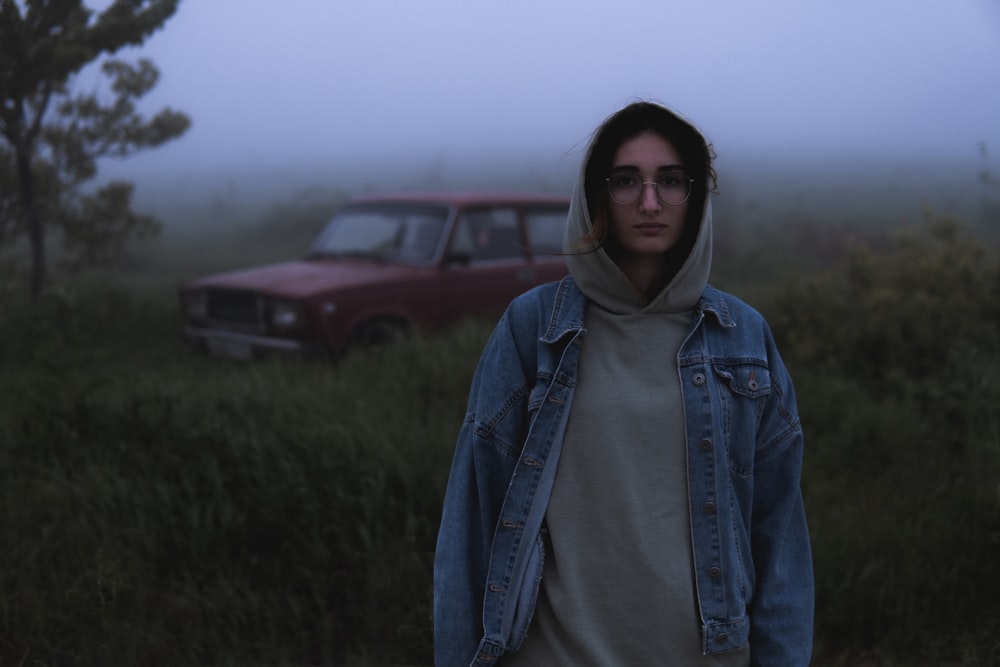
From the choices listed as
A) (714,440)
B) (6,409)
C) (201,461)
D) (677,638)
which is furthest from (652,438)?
(6,409)

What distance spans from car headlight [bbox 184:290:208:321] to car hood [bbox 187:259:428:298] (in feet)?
0.24

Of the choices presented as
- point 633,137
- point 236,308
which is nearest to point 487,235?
point 236,308

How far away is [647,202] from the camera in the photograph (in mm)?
1839

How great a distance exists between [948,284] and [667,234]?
549 cm

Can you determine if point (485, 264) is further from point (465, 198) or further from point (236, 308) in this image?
point (236, 308)

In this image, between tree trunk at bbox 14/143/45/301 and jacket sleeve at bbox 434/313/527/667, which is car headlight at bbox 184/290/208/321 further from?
jacket sleeve at bbox 434/313/527/667

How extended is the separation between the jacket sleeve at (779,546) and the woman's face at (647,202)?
307 millimetres

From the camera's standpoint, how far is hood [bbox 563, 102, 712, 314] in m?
1.83

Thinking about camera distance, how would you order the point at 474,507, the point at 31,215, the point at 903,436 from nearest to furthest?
the point at 474,507, the point at 903,436, the point at 31,215

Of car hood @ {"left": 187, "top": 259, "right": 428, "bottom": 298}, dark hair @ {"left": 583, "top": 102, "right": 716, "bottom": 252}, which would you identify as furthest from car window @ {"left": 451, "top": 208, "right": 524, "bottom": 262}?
dark hair @ {"left": 583, "top": 102, "right": 716, "bottom": 252}

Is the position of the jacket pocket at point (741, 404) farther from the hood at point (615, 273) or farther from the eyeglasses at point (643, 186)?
the eyeglasses at point (643, 186)

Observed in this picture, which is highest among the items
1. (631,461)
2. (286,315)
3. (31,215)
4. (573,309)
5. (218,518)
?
(31,215)

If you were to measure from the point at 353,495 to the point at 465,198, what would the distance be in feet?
13.2

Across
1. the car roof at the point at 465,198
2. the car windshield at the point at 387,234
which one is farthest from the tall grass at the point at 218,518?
the car roof at the point at 465,198
